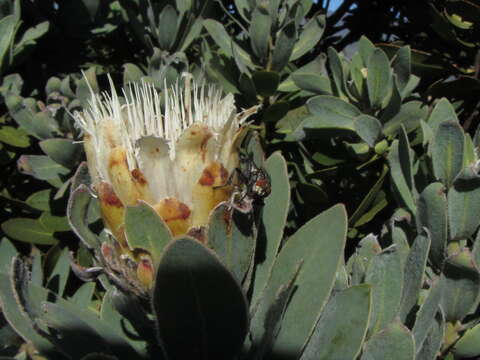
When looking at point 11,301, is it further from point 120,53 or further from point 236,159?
point 120,53

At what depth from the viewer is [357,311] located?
79cm

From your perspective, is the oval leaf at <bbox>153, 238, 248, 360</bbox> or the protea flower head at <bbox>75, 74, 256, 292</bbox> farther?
the protea flower head at <bbox>75, 74, 256, 292</bbox>

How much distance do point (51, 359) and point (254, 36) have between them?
108 cm

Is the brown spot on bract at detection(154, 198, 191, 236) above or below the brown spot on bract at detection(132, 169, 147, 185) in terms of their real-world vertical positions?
below

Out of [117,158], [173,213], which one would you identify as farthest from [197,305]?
[117,158]

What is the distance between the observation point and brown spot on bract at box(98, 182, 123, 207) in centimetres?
87

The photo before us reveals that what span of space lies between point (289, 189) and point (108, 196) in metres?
0.31

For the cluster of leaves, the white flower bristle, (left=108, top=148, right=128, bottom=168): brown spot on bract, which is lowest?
the cluster of leaves

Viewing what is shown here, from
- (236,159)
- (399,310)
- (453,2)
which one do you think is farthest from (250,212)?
(453,2)

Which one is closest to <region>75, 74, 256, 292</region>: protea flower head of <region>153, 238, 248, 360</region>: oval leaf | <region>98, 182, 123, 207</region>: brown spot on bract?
<region>98, 182, 123, 207</region>: brown spot on bract

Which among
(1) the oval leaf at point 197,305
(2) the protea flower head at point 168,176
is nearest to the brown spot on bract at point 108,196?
(2) the protea flower head at point 168,176

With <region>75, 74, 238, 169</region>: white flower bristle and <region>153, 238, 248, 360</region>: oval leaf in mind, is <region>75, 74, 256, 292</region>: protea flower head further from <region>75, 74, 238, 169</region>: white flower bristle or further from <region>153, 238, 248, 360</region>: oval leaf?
<region>153, 238, 248, 360</region>: oval leaf

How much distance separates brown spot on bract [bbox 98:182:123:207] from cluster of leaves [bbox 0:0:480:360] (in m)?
0.04

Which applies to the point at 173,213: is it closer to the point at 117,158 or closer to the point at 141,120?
the point at 117,158
